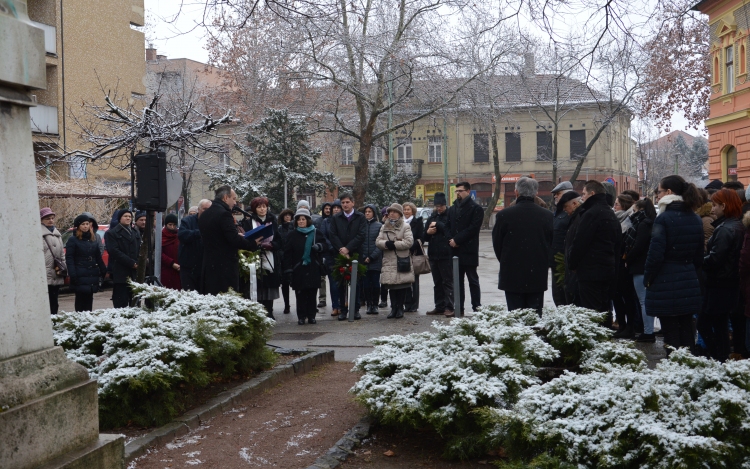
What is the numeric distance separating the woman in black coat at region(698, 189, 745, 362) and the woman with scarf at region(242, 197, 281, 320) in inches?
259

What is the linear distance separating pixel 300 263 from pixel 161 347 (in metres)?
6.33

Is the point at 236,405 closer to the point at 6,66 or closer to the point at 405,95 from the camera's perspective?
the point at 6,66

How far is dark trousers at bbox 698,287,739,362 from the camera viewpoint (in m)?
8.42

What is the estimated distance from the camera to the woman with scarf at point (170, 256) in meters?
13.1

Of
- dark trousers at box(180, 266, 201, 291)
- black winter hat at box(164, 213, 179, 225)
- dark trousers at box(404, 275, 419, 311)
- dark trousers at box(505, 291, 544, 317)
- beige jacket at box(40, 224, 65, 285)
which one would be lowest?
dark trousers at box(404, 275, 419, 311)

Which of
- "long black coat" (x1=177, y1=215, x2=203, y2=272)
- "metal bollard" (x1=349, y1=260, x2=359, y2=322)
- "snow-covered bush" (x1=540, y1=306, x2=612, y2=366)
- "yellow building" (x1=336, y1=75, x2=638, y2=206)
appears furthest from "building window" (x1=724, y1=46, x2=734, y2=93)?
"yellow building" (x1=336, y1=75, x2=638, y2=206)

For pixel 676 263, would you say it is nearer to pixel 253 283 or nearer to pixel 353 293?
pixel 353 293

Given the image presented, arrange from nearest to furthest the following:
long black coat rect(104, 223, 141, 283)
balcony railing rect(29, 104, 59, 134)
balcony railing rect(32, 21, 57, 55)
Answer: long black coat rect(104, 223, 141, 283)
balcony railing rect(32, 21, 57, 55)
balcony railing rect(29, 104, 59, 134)

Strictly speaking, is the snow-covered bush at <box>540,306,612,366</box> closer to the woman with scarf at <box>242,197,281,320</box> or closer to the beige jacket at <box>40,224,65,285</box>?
the woman with scarf at <box>242,197,281,320</box>

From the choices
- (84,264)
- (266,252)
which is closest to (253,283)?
(266,252)

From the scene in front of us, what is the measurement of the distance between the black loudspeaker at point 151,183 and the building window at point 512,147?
56245 millimetres

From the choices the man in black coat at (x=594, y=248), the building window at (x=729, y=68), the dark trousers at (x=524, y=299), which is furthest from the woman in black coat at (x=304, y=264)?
the building window at (x=729, y=68)

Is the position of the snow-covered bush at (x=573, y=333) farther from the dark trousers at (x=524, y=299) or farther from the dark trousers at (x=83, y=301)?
the dark trousers at (x=83, y=301)

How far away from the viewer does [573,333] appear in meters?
7.09
